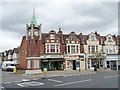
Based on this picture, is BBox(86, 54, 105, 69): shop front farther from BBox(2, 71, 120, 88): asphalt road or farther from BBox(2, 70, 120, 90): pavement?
BBox(2, 71, 120, 88): asphalt road

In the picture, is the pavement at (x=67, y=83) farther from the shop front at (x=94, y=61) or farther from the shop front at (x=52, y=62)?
the shop front at (x=94, y=61)

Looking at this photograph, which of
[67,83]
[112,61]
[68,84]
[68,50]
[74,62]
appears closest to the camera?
[68,84]

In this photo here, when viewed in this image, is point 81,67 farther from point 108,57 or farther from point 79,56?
point 108,57

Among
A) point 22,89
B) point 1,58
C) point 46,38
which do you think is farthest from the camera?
point 1,58

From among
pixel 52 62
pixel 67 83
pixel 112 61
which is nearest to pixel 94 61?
pixel 112 61

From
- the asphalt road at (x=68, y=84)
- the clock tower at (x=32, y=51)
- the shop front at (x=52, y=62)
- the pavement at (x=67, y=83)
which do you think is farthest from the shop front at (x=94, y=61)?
the asphalt road at (x=68, y=84)

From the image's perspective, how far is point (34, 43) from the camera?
41.1m

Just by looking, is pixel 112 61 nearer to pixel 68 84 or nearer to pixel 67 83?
pixel 67 83

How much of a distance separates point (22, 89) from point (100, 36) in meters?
38.1

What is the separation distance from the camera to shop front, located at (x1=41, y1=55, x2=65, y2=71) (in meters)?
47.3

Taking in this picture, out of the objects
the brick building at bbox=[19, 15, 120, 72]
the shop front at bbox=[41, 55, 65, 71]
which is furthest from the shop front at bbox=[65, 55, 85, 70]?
the shop front at bbox=[41, 55, 65, 71]

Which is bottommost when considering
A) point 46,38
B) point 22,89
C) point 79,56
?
point 22,89

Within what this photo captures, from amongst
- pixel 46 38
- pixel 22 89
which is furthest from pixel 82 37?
pixel 22 89

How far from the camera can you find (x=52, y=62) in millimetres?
48438
